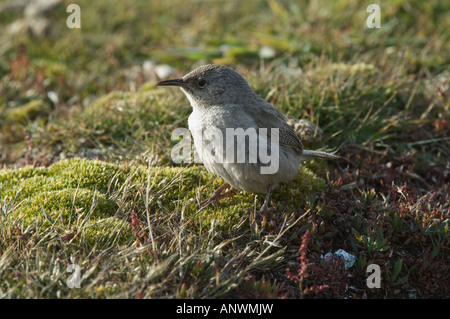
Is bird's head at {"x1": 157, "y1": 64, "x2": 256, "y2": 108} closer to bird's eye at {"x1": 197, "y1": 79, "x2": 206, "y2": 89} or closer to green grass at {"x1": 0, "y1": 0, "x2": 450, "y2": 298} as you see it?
bird's eye at {"x1": 197, "y1": 79, "x2": 206, "y2": 89}

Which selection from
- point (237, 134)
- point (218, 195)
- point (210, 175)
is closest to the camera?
point (237, 134)

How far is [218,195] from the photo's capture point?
15.5 ft

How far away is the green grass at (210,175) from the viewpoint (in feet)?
12.6

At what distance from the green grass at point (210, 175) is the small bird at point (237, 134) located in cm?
29

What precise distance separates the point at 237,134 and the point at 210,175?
32.6 inches

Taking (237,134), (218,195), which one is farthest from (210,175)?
(237,134)

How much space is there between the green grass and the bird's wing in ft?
1.54

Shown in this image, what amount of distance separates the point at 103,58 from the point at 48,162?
386cm

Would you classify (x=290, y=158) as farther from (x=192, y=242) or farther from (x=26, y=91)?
(x=26, y=91)

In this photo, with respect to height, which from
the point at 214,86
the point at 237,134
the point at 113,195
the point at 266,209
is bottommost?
the point at 266,209

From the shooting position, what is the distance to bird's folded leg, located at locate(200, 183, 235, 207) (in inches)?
182

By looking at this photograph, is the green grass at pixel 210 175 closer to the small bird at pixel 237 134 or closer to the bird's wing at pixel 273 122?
the small bird at pixel 237 134

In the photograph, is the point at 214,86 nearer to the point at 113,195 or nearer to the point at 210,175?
the point at 210,175
